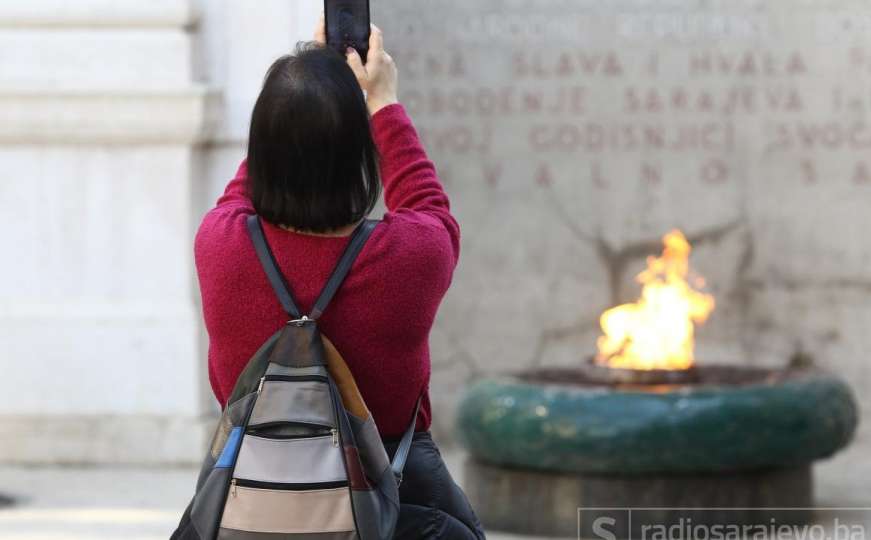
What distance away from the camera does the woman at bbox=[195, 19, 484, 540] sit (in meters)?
2.37

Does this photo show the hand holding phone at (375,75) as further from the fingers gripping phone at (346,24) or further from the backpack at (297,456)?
the backpack at (297,456)

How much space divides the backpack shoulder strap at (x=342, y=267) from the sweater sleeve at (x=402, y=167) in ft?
0.53

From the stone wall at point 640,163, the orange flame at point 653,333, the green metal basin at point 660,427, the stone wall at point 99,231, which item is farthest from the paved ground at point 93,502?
the stone wall at point 640,163

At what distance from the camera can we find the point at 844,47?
7496 mm

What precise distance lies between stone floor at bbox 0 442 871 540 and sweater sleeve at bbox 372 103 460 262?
2.77 metres

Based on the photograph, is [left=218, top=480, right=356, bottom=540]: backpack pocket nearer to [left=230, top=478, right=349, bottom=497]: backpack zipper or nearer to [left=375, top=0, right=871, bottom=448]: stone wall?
[left=230, top=478, right=349, bottom=497]: backpack zipper

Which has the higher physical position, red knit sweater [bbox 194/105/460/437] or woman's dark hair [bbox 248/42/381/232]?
woman's dark hair [bbox 248/42/381/232]

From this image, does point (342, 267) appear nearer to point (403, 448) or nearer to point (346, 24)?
point (403, 448)

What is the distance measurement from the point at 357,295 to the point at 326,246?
89 millimetres

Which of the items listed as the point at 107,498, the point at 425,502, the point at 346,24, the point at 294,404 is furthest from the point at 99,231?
the point at 294,404

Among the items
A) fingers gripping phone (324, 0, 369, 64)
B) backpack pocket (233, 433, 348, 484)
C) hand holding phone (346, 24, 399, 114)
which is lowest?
backpack pocket (233, 433, 348, 484)

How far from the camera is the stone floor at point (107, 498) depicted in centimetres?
A: 513

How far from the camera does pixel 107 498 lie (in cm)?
568

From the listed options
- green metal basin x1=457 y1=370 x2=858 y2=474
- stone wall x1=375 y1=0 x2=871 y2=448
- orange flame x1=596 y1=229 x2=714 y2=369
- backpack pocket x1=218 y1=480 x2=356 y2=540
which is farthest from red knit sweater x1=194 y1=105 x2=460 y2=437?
stone wall x1=375 y1=0 x2=871 y2=448
